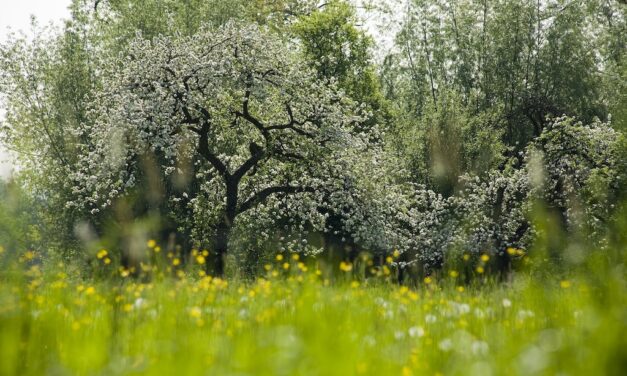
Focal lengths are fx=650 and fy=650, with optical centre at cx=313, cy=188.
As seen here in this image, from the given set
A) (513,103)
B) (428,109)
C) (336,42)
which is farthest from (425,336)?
(513,103)

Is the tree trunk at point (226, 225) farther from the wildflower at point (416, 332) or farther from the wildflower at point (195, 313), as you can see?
the wildflower at point (416, 332)

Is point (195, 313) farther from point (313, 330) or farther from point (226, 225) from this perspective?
point (226, 225)

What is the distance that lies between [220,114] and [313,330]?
18596 mm

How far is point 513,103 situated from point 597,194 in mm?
18997

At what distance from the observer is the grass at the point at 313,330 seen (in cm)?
343

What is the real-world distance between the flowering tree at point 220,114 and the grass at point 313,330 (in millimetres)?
12830

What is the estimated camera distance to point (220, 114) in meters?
22.0

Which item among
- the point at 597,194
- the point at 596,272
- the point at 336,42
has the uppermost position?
the point at 336,42

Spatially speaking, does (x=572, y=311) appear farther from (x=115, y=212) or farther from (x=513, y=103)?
(x=513, y=103)

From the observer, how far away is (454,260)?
6859 millimetres

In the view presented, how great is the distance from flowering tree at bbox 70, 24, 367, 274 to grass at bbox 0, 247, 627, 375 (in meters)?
12.8

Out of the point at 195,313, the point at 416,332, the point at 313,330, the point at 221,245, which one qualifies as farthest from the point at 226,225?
the point at 313,330

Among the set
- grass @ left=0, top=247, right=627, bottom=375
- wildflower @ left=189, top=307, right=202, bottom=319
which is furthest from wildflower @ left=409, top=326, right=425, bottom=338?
wildflower @ left=189, top=307, right=202, bottom=319

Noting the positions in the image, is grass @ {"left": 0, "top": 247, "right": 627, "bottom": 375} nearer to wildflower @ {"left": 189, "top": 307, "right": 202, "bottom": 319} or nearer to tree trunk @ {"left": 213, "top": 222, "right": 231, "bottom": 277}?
wildflower @ {"left": 189, "top": 307, "right": 202, "bottom": 319}
